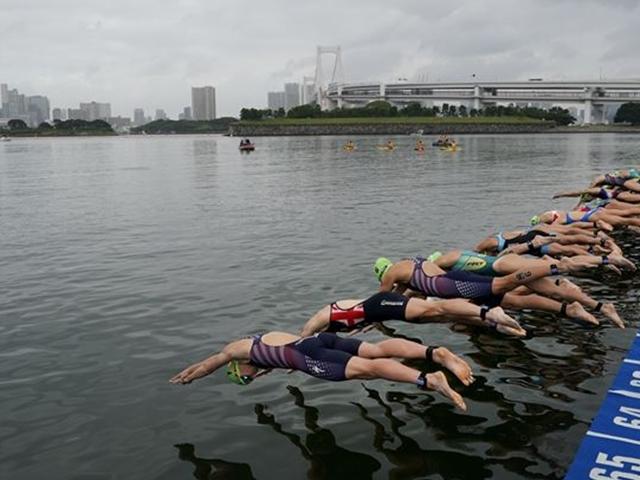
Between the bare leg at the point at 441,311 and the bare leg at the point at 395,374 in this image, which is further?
the bare leg at the point at 441,311

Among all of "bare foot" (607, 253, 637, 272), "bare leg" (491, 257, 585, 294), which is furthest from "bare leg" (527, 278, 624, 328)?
"bare foot" (607, 253, 637, 272)

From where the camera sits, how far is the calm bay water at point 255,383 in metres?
8.09

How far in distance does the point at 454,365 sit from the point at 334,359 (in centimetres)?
155

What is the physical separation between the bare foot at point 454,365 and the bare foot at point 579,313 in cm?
423

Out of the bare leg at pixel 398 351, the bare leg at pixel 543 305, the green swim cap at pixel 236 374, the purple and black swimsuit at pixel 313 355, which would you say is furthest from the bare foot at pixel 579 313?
the green swim cap at pixel 236 374

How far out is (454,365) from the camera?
26.5 feet

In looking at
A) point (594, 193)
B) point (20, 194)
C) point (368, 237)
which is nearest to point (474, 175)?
point (594, 193)

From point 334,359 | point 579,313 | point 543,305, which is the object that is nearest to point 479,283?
point 543,305

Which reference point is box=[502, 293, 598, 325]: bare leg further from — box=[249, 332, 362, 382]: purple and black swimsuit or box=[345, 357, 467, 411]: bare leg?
box=[249, 332, 362, 382]: purple and black swimsuit

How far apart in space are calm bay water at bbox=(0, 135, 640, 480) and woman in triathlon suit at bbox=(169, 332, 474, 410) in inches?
29.8

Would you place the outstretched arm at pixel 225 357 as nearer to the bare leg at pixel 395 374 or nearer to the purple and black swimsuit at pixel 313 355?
the purple and black swimsuit at pixel 313 355

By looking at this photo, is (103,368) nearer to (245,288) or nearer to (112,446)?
(112,446)

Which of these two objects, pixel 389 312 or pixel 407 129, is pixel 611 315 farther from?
pixel 407 129

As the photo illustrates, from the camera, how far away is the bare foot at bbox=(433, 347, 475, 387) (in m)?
7.90
